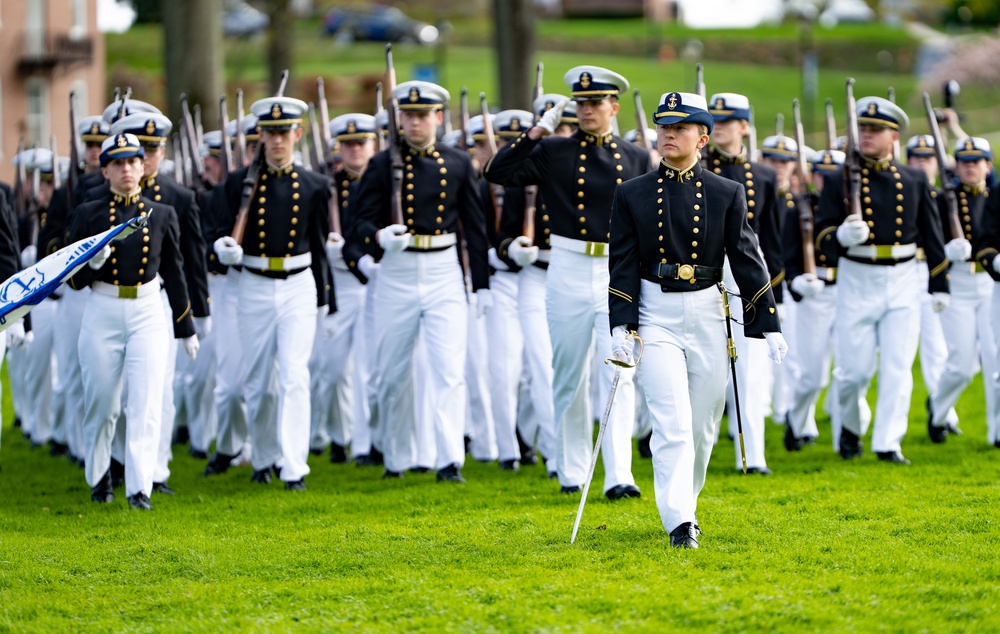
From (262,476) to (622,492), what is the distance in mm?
3062

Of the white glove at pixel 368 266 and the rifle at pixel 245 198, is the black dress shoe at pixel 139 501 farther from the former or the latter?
the white glove at pixel 368 266

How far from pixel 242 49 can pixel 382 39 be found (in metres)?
10.8

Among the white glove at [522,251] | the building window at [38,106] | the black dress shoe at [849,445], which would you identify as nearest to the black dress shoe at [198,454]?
the white glove at [522,251]

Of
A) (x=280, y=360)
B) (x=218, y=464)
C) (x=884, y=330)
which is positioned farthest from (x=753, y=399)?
(x=218, y=464)

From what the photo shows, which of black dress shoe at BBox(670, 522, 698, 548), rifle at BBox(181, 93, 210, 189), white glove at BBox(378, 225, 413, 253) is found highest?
rifle at BBox(181, 93, 210, 189)

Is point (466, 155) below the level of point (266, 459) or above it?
above

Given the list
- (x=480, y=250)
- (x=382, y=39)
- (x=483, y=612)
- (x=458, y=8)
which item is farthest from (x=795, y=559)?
(x=458, y=8)

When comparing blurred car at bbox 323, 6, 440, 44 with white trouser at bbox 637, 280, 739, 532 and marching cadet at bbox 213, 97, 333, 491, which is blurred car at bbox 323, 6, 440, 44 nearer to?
marching cadet at bbox 213, 97, 333, 491

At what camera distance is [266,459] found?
12383mm

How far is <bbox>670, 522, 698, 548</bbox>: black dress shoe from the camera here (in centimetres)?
868

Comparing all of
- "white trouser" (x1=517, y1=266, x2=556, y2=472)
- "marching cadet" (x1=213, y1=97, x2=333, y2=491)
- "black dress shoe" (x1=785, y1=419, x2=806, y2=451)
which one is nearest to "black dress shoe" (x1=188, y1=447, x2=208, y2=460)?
"marching cadet" (x1=213, y1=97, x2=333, y2=491)

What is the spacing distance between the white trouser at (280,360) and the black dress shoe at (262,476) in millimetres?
30

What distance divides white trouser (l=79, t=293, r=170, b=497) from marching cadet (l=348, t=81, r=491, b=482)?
1763mm

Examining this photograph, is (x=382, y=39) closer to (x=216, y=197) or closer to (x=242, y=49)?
(x=242, y=49)
